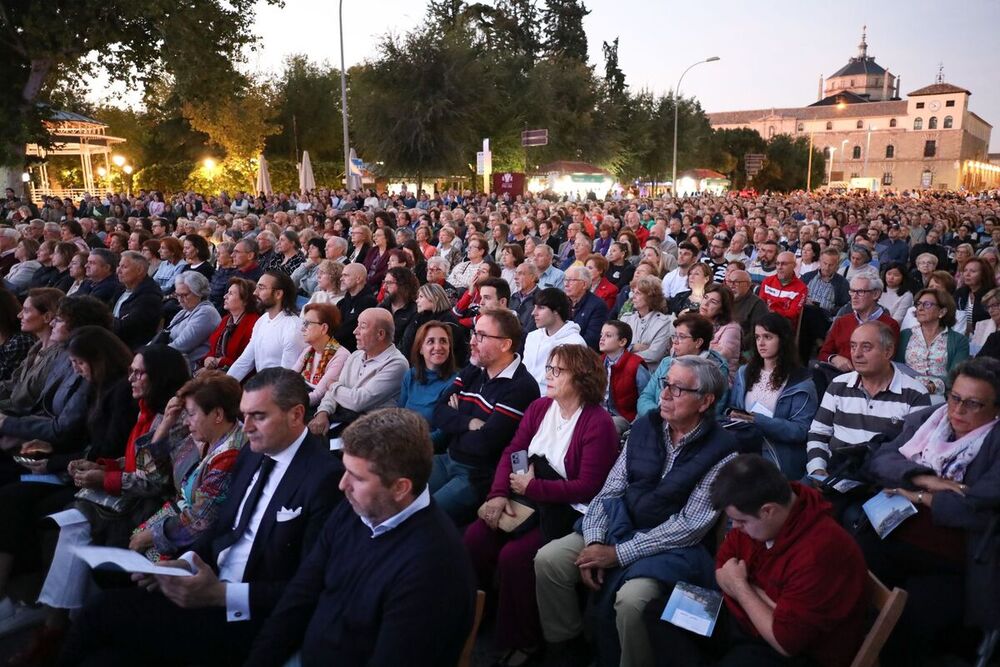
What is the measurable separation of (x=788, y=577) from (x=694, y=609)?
401 millimetres

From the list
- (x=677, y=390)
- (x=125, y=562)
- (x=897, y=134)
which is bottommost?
(x=125, y=562)

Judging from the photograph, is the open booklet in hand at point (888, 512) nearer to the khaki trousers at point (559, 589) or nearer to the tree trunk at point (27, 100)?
the khaki trousers at point (559, 589)

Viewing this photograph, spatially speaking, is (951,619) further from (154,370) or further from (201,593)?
(154,370)

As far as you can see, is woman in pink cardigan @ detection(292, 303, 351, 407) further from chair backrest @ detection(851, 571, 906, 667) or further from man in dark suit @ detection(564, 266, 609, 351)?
chair backrest @ detection(851, 571, 906, 667)

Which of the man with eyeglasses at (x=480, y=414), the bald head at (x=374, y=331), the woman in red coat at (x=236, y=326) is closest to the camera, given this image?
the man with eyeglasses at (x=480, y=414)

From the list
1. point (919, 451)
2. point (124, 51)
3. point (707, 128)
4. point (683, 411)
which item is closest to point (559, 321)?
point (683, 411)

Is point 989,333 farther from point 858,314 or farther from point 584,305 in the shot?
point 584,305

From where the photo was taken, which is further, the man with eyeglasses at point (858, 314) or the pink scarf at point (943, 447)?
the man with eyeglasses at point (858, 314)

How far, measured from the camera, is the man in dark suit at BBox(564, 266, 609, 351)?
6250 mm

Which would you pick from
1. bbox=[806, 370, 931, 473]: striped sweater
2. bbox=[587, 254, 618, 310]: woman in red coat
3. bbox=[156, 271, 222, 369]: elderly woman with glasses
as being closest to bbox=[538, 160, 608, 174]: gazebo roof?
bbox=[587, 254, 618, 310]: woman in red coat

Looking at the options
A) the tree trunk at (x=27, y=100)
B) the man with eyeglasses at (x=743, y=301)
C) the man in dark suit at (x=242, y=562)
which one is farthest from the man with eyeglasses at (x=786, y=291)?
the tree trunk at (x=27, y=100)

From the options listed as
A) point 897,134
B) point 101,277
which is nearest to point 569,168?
point 101,277

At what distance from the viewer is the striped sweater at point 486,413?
3812mm

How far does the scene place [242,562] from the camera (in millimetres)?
2826
